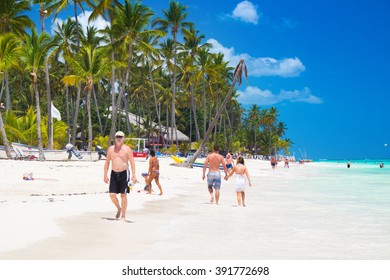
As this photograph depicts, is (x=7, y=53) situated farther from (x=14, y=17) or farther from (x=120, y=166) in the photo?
(x=120, y=166)

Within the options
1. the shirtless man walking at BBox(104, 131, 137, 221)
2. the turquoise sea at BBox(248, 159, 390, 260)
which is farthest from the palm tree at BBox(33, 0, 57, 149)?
the shirtless man walking at BBox(104, 131, 137, 221)

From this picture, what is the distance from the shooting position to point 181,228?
9.37 meters

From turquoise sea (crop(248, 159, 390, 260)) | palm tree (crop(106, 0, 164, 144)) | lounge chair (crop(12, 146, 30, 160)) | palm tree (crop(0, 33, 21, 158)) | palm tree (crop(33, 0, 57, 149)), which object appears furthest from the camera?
palm tree (crop(106, 0, 164, 144))

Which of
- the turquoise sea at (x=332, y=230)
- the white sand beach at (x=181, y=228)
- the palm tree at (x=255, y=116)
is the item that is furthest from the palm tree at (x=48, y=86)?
the palm tree at (x=255, y=116)

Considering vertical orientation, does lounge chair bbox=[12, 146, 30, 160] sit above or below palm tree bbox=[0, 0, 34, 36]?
below

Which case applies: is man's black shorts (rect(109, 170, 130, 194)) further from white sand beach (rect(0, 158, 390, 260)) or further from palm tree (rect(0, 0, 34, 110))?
palm tree (rect(0, 0, 34, 110))

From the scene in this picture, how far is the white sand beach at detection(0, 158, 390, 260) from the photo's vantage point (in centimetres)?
689

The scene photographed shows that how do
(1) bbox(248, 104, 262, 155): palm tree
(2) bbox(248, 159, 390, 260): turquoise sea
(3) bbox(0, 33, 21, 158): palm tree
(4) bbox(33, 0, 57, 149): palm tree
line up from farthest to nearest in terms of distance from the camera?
1. (1) bbox(248, 104, 262, 155): palm tree
2. (4) bbox(33, 0, 57, 149): palm tree
3. (3) bbox(0, 33, 21, 158): palm tree
4. (2) bbox(248, 159, 390, 260): turquoise sea

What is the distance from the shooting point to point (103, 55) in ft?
124

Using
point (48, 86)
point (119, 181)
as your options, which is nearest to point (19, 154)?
point (48, 86)

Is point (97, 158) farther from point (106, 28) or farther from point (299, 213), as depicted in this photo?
point (299, 213)

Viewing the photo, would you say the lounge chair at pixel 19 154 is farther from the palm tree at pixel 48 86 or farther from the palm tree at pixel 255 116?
the palm tree at pixel 255 116
